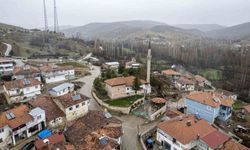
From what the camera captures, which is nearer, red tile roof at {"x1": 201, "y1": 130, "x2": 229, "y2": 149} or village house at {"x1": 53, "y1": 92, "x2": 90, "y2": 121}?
red tile roof at {"x1": 201, "y1": 130, "x2": 229, "y2": 149}

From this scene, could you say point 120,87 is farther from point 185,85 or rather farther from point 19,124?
point 185,85

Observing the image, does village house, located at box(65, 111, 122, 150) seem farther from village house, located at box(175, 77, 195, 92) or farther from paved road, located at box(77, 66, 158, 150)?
village house, located at box(175, 77, 195, 92)

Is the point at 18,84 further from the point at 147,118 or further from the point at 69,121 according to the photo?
the point at 147,118

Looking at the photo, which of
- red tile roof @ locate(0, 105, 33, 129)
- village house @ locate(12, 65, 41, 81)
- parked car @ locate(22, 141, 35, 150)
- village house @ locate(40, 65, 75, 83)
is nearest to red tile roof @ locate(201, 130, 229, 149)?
parked car @ locate(22, 141, 35, 150)

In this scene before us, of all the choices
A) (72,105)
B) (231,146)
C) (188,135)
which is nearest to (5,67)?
(72,105)

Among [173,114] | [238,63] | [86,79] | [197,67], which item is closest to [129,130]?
[173,114]

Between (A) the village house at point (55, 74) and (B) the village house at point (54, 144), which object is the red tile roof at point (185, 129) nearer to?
(B) the village house at point (54, 144)
